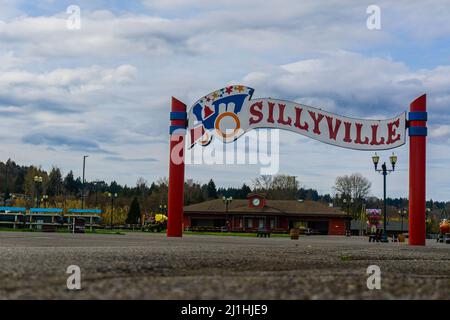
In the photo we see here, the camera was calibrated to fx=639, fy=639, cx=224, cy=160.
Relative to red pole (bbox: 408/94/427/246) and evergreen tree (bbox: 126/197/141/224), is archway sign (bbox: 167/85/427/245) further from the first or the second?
evergreen tree (bbox: 126/197/141/224)

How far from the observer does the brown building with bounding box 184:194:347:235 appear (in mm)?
84750

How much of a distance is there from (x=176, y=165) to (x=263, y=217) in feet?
191

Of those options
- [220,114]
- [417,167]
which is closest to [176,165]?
[220,114]

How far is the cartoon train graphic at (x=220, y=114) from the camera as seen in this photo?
28891mm

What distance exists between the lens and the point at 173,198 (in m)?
29.0

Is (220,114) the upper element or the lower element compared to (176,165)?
upper

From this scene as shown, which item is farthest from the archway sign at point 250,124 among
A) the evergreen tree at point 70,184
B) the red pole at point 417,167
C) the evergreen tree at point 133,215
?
the evergreen tree at point 70,184

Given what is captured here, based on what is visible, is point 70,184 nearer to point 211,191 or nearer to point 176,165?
point 211,191

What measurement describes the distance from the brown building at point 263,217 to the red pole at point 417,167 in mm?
55918

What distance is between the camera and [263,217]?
8600 cm
